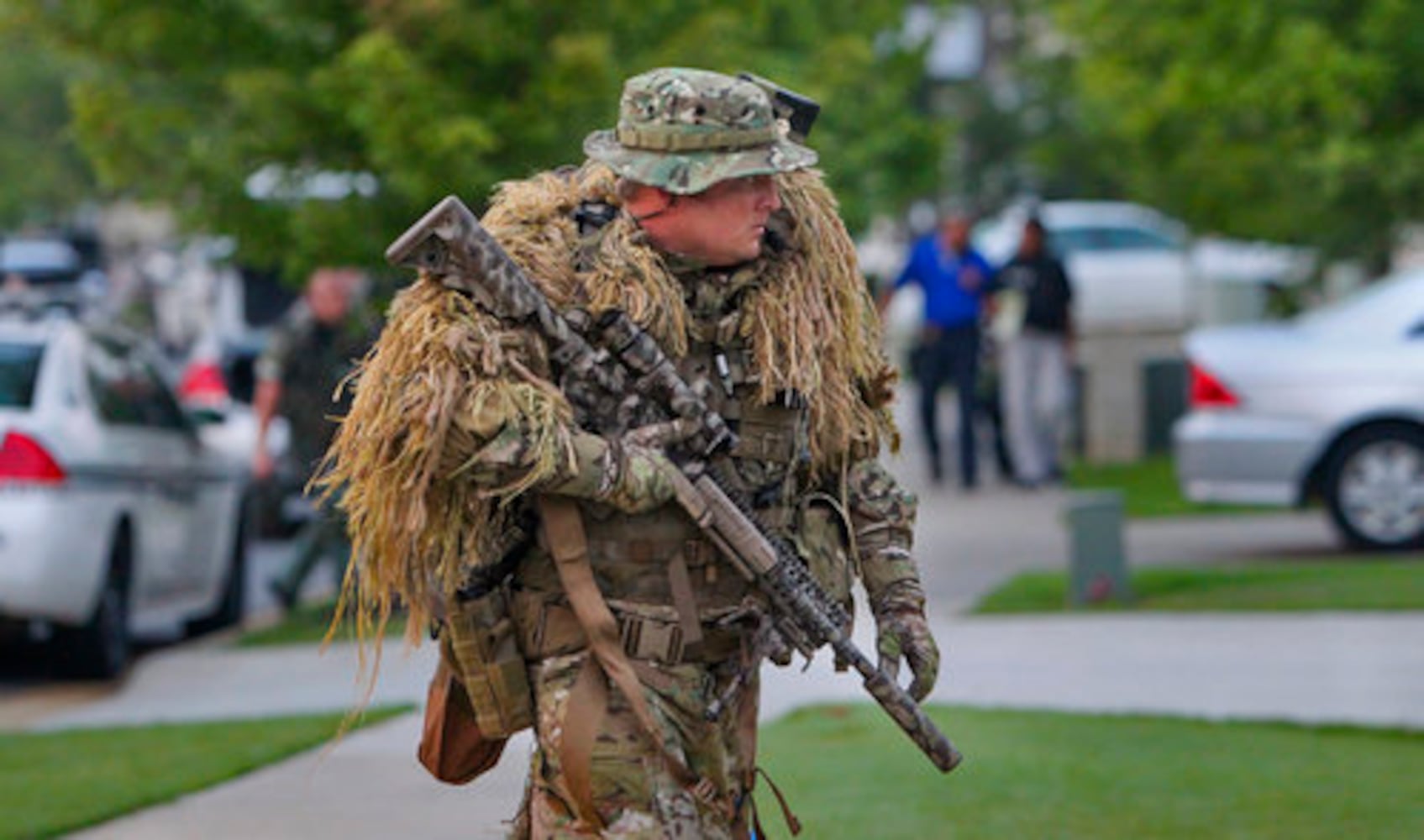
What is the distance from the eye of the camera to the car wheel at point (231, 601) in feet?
42.9

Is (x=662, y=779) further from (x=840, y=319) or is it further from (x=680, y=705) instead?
(x=840, y=319)

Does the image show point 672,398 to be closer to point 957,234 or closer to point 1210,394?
point 1210,394

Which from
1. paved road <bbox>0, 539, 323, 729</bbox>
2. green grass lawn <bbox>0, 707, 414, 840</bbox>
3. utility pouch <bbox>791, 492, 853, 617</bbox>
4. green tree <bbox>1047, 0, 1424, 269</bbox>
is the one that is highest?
green tree <bbox>1047, 0, 1424, 269</bbox>

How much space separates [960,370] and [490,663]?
42.7 ft

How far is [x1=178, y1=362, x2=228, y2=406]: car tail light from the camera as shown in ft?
59.3

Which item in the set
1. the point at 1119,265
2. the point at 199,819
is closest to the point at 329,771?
the point at 199,819

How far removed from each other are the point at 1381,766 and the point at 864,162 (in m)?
13.0

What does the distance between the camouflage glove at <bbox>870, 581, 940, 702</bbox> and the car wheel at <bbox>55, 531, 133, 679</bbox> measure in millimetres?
6426

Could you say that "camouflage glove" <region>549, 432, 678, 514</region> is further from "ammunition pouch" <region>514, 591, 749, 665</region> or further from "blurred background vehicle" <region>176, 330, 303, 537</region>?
"blurred background vehicle" <region>176, 330, 303, 537</region>

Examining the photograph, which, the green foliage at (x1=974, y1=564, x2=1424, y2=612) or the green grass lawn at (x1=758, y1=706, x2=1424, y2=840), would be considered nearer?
the green grass lawn at (x1=758, y1=706, x2=1424, y2=840)

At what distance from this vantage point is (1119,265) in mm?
26922

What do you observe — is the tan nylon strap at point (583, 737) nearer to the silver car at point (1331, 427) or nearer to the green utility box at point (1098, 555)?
the green utility box at point (1098, 555)

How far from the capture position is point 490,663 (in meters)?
4.68

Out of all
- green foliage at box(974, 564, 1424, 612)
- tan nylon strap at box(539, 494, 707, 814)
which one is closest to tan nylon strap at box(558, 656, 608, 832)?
tan nylon strap at box(539, 494, 707, 814)
